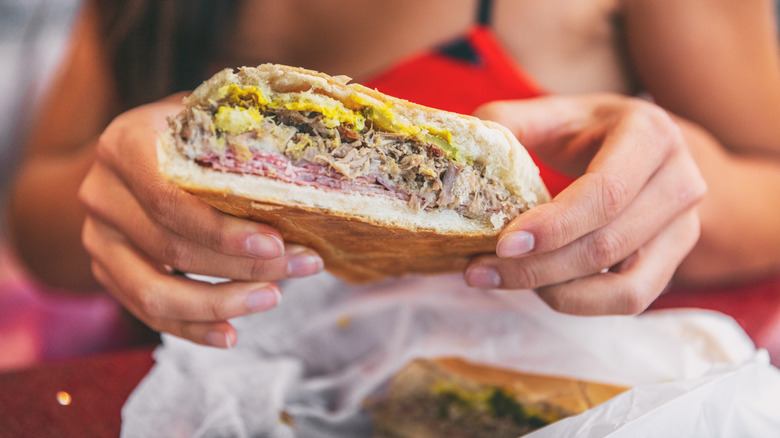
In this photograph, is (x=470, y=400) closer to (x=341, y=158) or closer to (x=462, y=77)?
(x=341, y=158)

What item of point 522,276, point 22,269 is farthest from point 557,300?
point 22,269

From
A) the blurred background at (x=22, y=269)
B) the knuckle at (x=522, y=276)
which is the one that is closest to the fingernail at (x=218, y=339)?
the knuckle at (x=522, y=276)

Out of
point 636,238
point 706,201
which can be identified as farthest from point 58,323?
point 706,201

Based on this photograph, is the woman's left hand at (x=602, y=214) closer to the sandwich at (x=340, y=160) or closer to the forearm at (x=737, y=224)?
the sandwich at (x=340, y=160)

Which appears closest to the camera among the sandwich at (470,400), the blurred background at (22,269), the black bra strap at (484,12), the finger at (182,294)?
the finger at (182,294)

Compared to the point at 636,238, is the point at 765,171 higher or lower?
lower

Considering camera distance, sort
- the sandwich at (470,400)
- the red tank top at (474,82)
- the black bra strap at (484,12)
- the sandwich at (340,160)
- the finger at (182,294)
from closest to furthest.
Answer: the sandwich at (340,160) → the finger at (182,294) → the sandwich at (470,400) → the red tank top at (474,82) → the black bra strap at (484,12)

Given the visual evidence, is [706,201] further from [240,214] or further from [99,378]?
[99,378]
